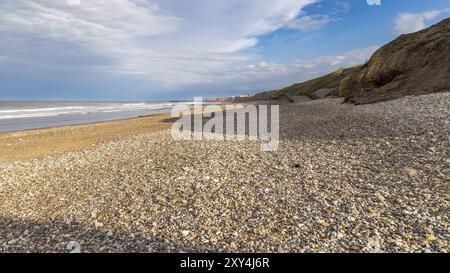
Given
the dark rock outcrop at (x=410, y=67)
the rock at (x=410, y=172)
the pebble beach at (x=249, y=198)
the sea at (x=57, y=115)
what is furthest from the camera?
the sea at (x=57, y=115)

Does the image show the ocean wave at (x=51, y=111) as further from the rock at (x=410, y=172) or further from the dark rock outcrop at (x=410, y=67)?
the rock at (x=410, y=172)

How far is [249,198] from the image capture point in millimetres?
7191

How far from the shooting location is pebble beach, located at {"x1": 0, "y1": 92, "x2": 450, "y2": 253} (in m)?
5.27

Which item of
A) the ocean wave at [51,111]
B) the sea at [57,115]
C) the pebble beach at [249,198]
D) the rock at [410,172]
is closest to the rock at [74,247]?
the pebble beach at [249,198]

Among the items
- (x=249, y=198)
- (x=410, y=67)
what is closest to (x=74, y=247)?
(x=249, y=198)

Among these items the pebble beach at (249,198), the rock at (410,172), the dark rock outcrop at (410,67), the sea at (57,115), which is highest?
the dark rock outcrop at (410,67)

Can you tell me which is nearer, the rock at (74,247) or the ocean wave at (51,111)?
the rock at (74,247)

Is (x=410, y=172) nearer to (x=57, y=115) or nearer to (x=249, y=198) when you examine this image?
(x=249, y=198)

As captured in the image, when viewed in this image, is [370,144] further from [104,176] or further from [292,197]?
[104,176]

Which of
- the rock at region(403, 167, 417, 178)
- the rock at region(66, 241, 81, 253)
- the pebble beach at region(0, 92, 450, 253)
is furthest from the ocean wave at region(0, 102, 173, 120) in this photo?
the rock at region(403, 167, 417, 178)

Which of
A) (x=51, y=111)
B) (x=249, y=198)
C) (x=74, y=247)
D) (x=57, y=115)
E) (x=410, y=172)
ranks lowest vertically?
(x=74, y=247)

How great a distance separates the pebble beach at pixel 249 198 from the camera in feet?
17.3

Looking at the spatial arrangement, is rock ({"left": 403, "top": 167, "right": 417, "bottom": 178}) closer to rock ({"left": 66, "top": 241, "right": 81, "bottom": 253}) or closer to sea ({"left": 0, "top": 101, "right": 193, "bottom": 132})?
rock ({"left": 66, "top": 241, "right": 81, "bottom": 253})
